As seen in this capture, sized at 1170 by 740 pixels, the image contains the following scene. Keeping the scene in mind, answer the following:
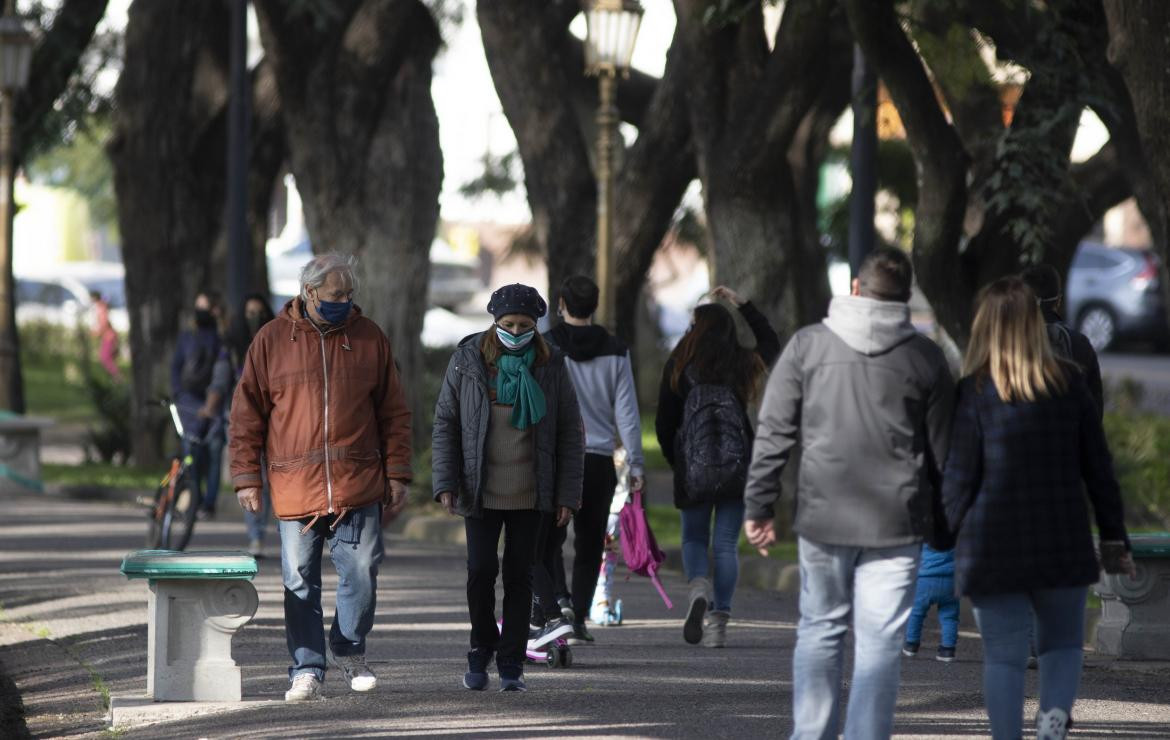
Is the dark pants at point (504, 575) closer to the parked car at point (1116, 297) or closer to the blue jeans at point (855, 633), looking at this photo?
the blue jeans at point (855, 633)

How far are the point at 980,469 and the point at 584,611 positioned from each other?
3.96m

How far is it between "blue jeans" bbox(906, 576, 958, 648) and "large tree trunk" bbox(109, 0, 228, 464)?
13.0 m

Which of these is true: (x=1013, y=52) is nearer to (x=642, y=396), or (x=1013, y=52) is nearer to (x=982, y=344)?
(x=982, y=344)

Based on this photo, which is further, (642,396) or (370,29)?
(642,396)

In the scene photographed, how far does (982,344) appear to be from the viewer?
650cm

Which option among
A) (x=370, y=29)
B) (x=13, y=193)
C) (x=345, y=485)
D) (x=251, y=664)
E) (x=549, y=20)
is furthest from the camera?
(x=13, y=193)

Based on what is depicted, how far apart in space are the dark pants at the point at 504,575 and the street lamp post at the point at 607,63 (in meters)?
6.70

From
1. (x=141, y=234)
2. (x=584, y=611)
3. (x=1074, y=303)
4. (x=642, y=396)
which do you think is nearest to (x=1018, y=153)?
(x=584, y=611)

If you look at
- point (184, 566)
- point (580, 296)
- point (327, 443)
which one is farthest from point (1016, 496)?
point (580, 296)

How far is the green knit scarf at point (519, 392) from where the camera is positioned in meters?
8.23

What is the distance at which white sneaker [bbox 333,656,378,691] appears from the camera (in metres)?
8.30

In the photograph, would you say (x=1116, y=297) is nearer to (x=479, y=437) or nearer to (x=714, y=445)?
(x=714, y=445)

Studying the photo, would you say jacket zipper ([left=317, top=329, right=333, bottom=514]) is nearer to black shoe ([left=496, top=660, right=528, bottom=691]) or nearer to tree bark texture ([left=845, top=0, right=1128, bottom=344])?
black shoe ([left=496, top=660, right=528, bottom=691])

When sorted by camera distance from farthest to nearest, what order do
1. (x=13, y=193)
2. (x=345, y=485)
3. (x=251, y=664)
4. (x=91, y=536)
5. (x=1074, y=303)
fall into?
(x=1074, y=303) < (x=13, y=193) < (x=91, y=536) < (x=251, y=664) < (x=345, y=485)
